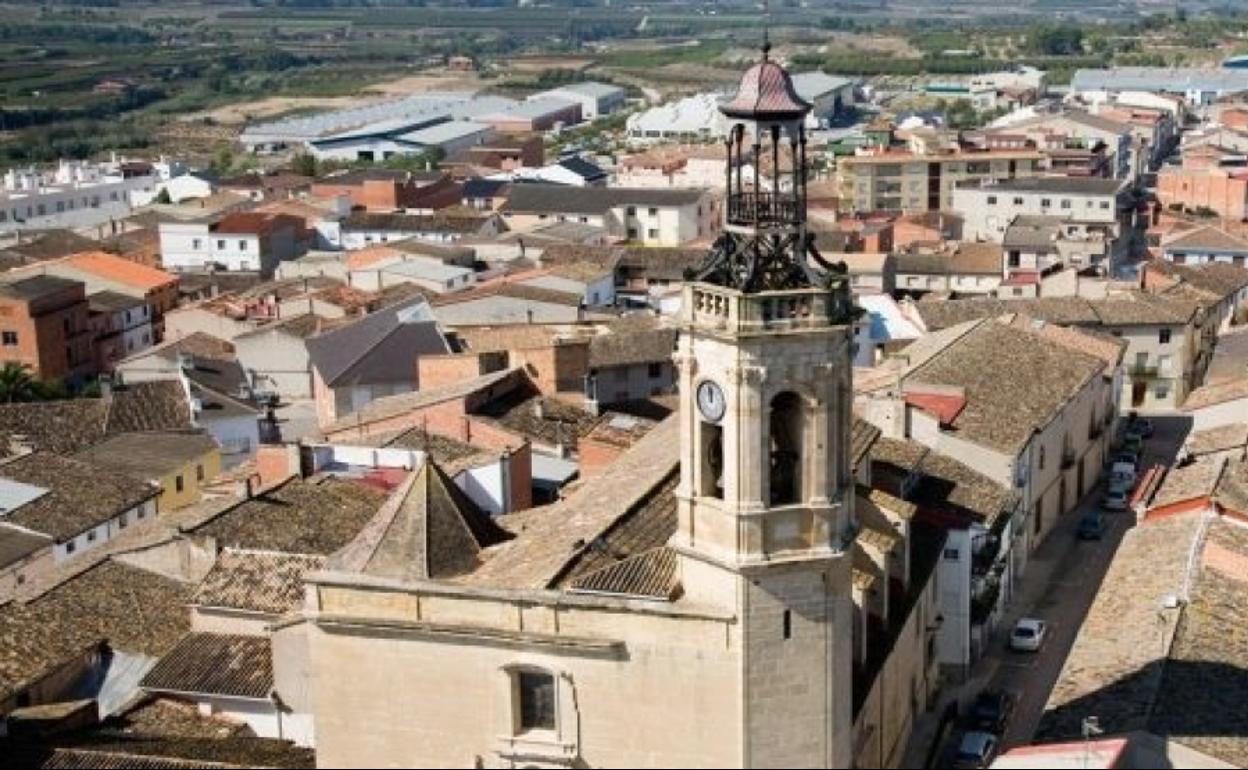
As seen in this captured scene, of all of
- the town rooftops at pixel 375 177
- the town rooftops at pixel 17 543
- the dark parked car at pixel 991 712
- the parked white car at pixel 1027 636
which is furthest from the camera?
the town rooftops at pixel 375 177

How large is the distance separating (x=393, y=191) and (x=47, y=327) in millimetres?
34859

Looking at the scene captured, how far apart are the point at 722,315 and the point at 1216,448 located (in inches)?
1036

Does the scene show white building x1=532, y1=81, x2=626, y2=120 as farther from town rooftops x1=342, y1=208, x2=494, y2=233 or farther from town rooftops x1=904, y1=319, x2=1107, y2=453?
town rooftops x1=904, y1=319, x2=1107, y2=453

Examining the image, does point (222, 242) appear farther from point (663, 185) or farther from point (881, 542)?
point (881, 542)

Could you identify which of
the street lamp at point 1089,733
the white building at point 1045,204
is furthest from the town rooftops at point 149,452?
the white building at point 1045,204

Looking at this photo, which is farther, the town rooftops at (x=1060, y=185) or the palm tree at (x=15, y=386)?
the town rooftops at (x=1060, y=185)

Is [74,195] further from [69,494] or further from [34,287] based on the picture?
[69,494]

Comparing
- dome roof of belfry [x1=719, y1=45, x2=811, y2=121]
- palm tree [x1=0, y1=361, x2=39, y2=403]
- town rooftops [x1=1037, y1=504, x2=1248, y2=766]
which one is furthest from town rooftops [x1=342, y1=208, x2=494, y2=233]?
dome roof of belfry [x1=719, y1=45, x2=811, y2=121]

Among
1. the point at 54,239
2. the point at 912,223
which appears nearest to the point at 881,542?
the point at 912,223

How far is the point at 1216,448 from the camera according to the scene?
4403 cm

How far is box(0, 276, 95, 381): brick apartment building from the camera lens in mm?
63625

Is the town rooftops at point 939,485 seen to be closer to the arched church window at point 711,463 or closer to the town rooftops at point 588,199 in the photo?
the arched church window at point 711,463

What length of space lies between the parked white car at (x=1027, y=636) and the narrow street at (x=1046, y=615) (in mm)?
155

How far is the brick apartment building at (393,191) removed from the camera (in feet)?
319
